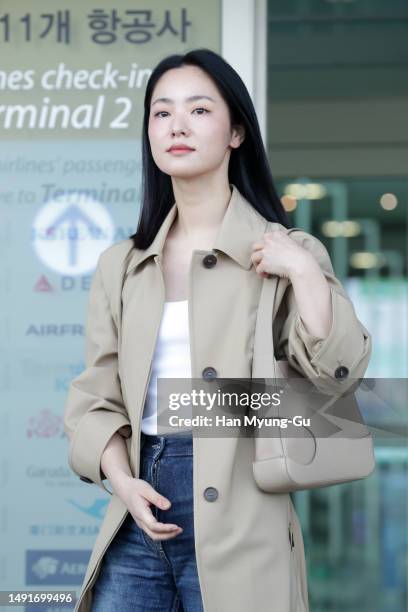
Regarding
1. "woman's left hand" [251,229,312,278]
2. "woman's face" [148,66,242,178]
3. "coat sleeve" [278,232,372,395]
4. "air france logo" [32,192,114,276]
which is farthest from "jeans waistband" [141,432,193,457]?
"air france logo" [32,192,114,276]

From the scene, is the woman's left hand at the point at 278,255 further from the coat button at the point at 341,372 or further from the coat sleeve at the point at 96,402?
the coat sleeve at the point at 96,402

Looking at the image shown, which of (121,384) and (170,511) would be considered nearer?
→ (170,511)

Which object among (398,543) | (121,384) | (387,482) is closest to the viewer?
(121,384)

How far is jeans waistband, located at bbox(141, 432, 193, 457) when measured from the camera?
2.20m

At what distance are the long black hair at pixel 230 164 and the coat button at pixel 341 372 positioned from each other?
458mm

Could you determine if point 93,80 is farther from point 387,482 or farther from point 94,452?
point 387,482

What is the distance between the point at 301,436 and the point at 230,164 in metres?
0.68

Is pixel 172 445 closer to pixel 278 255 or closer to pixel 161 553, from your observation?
pixel 161 553

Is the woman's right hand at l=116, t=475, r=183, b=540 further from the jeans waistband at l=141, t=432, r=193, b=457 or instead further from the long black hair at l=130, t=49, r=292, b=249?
the long black hair at l=130, t=49, r=292, b=249

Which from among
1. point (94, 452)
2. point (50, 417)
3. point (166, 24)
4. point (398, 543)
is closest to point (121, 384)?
A: point (94, 452)

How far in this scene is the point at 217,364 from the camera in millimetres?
2201

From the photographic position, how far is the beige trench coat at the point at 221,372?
2.13m

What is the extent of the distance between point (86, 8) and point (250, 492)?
2488 millimetres

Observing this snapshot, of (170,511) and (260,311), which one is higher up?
(260,311)
